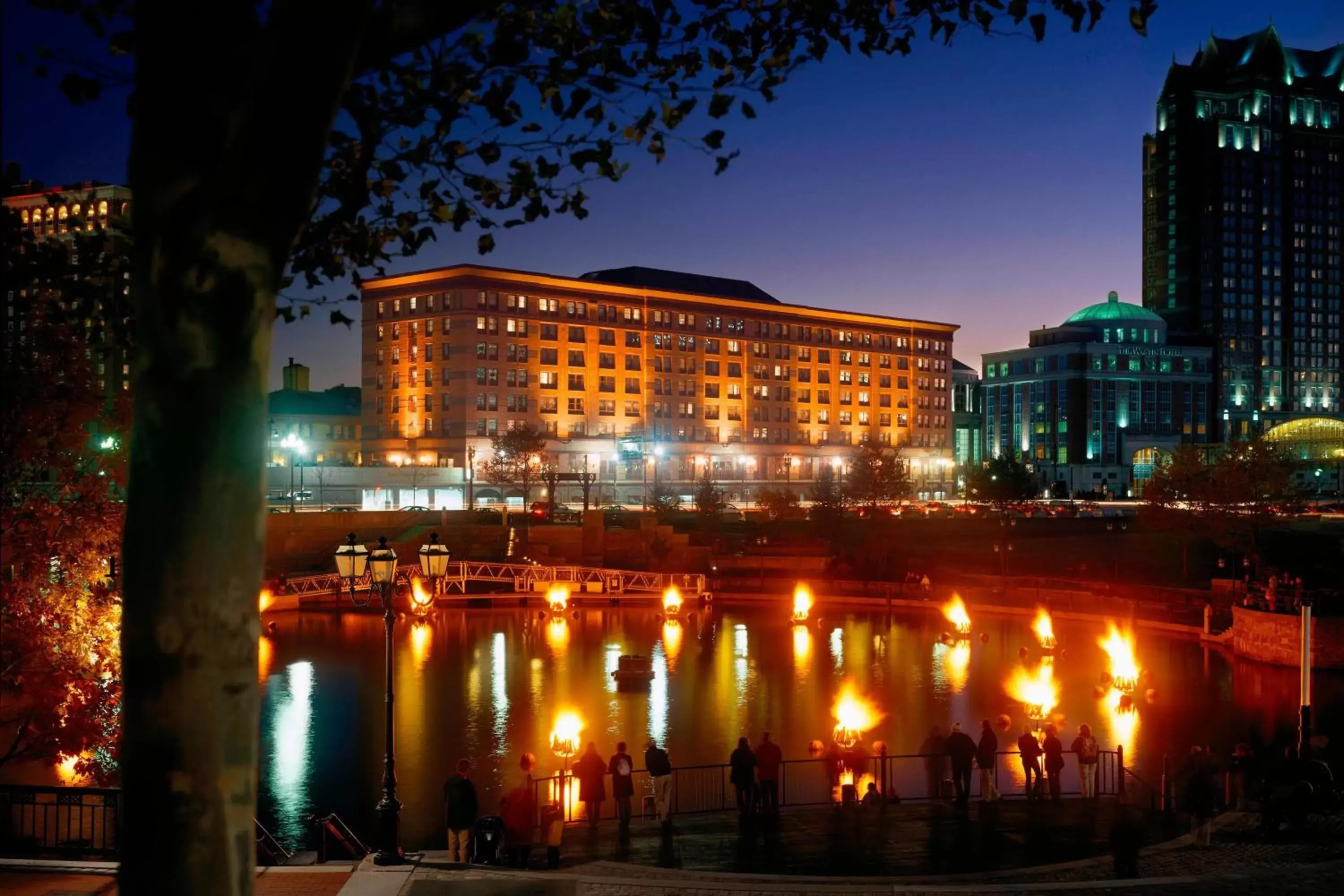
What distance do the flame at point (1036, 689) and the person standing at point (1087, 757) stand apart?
835cm

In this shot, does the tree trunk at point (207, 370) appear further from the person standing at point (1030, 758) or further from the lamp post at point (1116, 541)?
the lamp post at point (1116, 541)

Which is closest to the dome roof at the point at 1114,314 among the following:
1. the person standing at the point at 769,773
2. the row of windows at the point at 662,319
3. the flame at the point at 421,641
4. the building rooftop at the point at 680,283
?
the row of windows at the point at 662,319

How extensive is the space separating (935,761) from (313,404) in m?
121

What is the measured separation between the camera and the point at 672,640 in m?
46.6

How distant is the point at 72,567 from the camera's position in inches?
548

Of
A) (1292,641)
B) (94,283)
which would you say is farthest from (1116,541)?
(94,283)

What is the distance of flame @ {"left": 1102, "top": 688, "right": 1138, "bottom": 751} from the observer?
2739 cm

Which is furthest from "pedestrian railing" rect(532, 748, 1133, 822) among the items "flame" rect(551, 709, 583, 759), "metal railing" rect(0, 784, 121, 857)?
"metal railing" rect(0, 784, 121, 857)

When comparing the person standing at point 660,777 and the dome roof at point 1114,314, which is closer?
the person standing at point 660,777

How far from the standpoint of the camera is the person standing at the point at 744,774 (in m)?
19.2

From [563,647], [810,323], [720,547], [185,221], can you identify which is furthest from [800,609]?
[810,323]

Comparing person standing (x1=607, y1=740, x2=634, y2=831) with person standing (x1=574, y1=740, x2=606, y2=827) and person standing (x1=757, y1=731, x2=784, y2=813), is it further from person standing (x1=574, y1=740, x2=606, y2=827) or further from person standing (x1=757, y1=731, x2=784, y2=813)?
person standing (x1=757, y1=731, x2=784, y2=813)

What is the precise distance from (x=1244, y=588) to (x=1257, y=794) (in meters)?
29.1

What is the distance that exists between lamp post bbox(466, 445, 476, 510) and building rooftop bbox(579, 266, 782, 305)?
27.7 m
